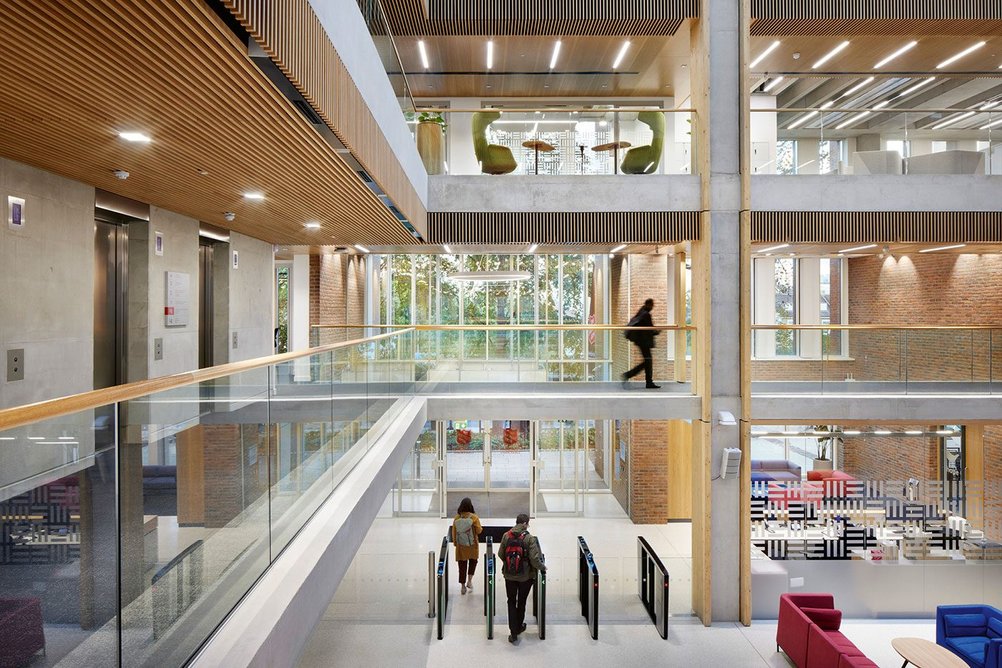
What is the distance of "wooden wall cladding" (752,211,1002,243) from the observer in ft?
32.4

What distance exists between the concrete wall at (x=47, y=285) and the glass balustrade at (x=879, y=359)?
8.55 meters

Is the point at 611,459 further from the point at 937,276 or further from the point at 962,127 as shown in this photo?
the point at 962,127

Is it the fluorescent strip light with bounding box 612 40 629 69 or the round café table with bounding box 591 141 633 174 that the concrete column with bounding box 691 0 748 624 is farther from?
the fluorescent strip light with bounding box 612 40 629 69

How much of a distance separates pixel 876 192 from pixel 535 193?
5.03m

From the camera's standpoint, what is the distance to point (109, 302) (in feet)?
22.9

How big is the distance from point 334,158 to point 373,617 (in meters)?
6.89

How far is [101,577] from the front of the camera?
1.89 metres

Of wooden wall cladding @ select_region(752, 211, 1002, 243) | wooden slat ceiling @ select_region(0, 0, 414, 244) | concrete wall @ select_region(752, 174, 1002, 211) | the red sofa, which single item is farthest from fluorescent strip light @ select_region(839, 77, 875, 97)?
wooden slat ceiling @ select_region(0, 0, 414, 244)

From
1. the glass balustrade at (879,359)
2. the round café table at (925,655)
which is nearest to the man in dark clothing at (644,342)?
the glass balustrade at (879,359)

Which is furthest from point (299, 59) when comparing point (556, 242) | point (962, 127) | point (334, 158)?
point (962, 127)

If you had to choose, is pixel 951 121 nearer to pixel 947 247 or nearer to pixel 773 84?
pixel 947 247

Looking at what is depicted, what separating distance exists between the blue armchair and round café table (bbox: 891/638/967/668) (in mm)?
787

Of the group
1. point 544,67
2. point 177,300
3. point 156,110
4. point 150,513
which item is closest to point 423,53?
point 544,67

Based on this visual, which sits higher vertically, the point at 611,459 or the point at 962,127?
the point at 962,127
